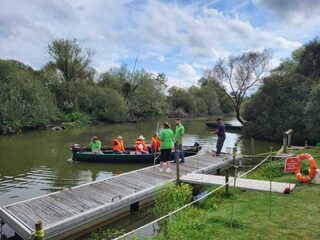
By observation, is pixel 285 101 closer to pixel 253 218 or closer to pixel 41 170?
pixel 41 170

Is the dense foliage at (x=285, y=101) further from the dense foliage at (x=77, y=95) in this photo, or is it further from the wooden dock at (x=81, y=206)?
the wooden dock at (x=81, y=206)

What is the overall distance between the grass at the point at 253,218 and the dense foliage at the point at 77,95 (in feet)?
101

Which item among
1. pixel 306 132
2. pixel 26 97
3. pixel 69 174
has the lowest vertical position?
pixel 69 174

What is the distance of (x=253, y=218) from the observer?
26.1ft

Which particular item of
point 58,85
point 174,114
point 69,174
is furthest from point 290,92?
point 174,114

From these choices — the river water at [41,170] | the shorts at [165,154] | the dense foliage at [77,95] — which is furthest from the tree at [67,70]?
the shorts at [165,154]

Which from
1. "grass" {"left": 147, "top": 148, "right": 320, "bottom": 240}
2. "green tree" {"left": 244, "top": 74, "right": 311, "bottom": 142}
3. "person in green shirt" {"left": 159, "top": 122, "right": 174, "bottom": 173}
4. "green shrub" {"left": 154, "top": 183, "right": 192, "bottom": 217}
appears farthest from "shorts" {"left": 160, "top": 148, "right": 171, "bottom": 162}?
"green tree" {"left": 244, "top": 74, "right": 311, "bottom": 142}

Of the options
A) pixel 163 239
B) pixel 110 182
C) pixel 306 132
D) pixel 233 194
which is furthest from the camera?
pixel 306 132

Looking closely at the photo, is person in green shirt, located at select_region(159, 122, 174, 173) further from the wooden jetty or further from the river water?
the river water

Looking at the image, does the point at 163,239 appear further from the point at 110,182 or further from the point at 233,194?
the point at 110,182

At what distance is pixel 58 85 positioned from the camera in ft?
166

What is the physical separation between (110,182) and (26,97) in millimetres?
30256

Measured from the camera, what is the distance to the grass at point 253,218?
6.99 meters

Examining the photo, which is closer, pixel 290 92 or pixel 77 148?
pixel 77 148
